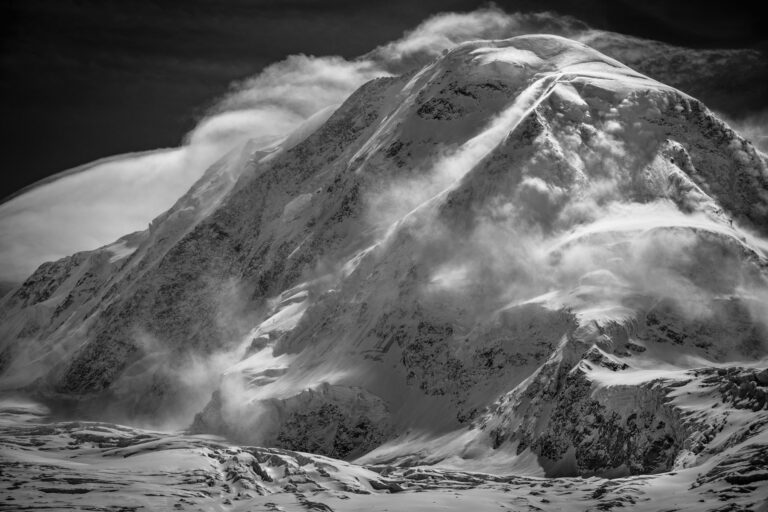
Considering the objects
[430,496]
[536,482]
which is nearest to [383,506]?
[430,496]

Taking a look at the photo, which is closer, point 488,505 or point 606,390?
point 488,505

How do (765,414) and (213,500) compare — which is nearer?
(765,414)

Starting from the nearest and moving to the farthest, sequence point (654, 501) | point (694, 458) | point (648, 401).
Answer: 1. point (654, 501)
2. point (694, 458)
3. point (648, 401)

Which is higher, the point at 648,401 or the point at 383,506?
the point at 648,401

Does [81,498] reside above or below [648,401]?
below

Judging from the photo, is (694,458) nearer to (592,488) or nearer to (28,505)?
(592,488)

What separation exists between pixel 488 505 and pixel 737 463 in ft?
137

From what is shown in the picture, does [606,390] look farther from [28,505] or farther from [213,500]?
[28,505]

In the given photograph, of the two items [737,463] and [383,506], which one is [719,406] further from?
[383,506]

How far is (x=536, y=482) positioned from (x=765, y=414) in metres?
44.1

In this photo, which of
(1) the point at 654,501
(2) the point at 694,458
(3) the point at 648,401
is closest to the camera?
(1) the point at 654,501

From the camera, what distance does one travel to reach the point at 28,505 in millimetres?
193000

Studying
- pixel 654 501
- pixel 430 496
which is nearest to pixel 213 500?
pixel 430 496

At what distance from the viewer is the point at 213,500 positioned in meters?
199
